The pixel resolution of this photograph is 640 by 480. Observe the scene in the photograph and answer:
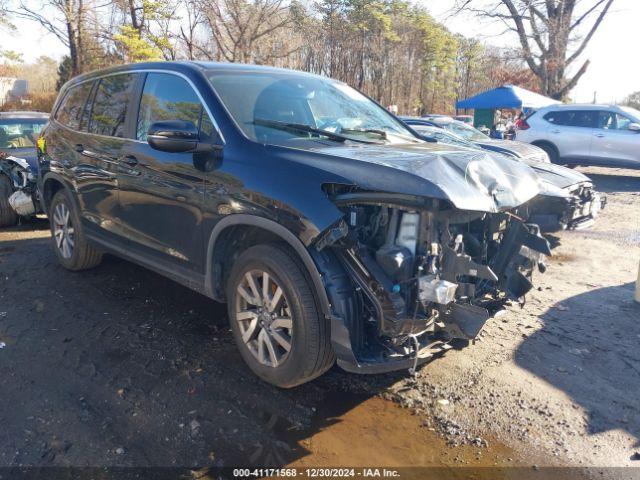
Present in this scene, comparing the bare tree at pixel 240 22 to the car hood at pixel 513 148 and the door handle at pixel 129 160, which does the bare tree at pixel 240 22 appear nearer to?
the car hood at pixel 513 148

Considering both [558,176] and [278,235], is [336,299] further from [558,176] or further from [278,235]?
[558,176]

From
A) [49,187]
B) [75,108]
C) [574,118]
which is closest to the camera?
[75,108]

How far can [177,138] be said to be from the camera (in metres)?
3.43

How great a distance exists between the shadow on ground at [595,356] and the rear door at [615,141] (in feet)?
31.5

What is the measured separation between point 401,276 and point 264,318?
984 millimetres

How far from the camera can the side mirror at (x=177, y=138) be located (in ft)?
11.2

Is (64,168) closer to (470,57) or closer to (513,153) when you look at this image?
(513,153)

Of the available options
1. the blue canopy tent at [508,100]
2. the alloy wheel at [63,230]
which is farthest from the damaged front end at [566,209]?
the blue canopy tent at [508,100]

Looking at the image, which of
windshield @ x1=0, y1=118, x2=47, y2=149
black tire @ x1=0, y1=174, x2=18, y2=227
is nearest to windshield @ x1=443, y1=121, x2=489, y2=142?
windshield @ x1=0, y1=118, x2=47, y2=149

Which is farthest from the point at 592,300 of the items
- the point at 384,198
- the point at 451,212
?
the point at 384,198

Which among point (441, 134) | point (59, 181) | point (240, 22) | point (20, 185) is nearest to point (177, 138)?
point (59, 181)

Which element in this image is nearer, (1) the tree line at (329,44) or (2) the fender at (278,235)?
(2) the fender at (278,235)

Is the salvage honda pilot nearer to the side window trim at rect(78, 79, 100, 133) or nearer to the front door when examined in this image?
the front door

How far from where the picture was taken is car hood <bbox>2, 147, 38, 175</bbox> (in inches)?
300
